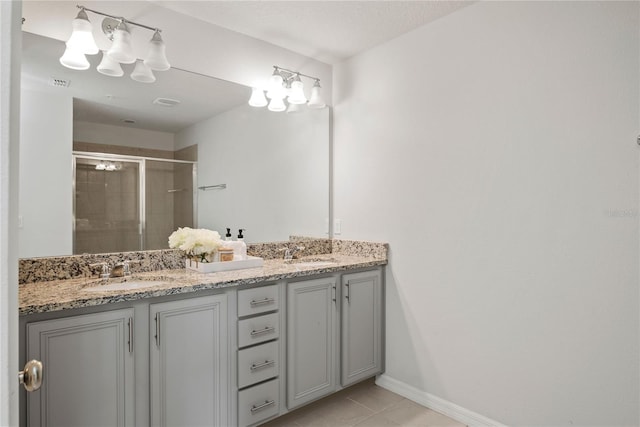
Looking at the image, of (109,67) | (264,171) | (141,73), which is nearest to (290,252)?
(264,171)

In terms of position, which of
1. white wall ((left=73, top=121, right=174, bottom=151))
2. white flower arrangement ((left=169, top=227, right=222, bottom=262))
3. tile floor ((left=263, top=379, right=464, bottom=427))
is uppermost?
white wall ((left=73, top=121, right=174, bottom=151))

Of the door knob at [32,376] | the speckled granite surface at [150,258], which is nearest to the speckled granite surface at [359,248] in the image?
the speckled granite surface at [150,258]

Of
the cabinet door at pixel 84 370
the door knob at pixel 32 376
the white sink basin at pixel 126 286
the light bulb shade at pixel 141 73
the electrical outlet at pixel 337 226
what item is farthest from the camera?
the electrical outlet at pixel 337 226

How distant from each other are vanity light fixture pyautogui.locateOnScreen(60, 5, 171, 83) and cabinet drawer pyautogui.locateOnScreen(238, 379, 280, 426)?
5.82ft

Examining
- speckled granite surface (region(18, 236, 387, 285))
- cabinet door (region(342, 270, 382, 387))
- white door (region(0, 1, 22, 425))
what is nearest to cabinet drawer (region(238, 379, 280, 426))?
cabinet door (region(342, 270, 382, 387))

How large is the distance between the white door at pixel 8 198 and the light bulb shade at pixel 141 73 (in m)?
1.55

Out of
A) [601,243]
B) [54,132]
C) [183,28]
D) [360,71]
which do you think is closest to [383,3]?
[360,71]

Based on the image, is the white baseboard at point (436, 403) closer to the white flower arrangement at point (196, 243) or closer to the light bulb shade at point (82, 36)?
the white flower arrangement at point (196, 243)

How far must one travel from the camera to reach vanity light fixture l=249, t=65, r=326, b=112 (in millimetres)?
2576

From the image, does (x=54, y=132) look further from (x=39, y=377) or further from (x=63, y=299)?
(x=39, y=377)

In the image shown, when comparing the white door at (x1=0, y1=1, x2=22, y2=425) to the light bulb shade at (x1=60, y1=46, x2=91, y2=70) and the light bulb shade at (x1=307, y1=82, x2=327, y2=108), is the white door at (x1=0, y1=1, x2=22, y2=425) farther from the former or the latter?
the light bulb shade at (x1=307, y1=82, x2=327, y2=108)

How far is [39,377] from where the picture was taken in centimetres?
72

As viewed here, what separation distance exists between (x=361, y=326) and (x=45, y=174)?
6.48 feet

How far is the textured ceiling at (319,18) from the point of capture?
218 centimetres
